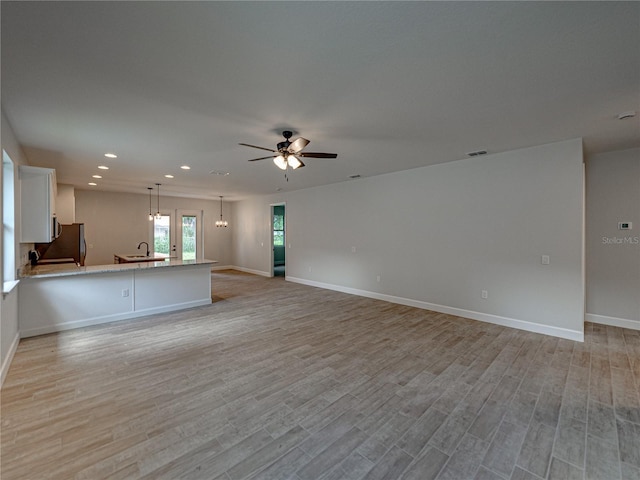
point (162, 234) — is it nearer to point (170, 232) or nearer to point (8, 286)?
point (170, 232)

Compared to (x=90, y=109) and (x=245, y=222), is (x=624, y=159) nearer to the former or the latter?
(x=90, y=109)

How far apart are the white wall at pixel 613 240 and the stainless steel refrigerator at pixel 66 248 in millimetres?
10076

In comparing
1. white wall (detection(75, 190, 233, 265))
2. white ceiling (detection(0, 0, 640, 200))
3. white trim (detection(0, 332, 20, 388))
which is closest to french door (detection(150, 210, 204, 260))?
white wall (detection(75, 190, 233, 265))

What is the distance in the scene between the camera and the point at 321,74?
7.39ft

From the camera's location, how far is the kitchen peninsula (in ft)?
12.8

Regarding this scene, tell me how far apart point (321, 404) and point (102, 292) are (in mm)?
4084

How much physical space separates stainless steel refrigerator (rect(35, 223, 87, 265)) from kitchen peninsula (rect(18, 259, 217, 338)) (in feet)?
6.26

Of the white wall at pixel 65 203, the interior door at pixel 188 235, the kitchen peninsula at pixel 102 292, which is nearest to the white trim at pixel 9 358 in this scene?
the kitchen peninsula at pixel 102 292

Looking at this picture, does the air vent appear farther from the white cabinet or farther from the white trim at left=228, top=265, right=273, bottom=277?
the white trim at left=228, top=265, right=273, bottom=277

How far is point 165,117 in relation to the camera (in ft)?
10.1

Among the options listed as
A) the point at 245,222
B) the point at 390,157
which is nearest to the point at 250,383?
the point at 390,157

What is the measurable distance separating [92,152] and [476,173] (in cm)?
621

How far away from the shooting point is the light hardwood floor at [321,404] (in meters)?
1.78

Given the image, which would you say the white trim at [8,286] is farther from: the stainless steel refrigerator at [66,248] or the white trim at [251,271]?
the white trim at [251,271]
